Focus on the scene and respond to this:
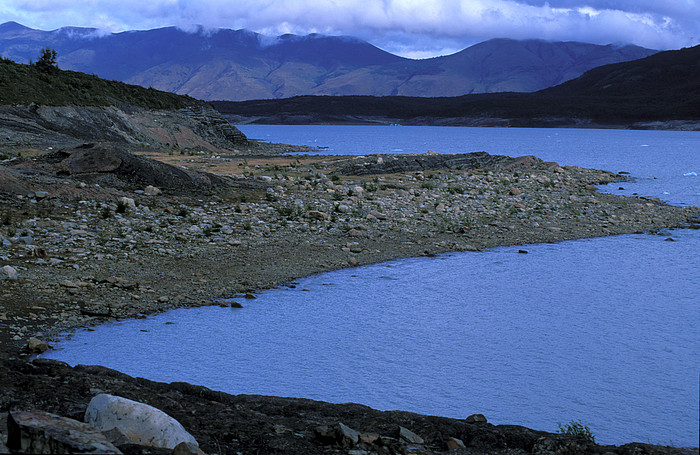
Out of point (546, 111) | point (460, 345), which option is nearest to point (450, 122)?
point (546, 111)

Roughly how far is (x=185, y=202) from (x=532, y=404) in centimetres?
1235

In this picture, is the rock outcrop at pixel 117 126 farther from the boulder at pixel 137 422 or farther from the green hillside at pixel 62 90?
the boulder at pixel 137 422

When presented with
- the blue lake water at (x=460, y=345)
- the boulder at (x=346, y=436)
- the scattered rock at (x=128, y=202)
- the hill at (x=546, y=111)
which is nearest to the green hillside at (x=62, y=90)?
the scattered rock at (x=128, y=202)

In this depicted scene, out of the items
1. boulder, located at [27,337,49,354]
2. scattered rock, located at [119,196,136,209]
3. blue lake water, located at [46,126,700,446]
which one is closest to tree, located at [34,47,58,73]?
scattered rock, located at [119,196,136,209]

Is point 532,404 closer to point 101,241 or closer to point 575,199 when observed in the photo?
point 101,241

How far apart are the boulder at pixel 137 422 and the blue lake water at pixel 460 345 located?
9.54 feet

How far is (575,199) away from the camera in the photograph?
2525 centimetres

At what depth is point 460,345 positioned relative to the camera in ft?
33.9

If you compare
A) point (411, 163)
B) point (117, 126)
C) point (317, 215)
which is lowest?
point (317, 215)

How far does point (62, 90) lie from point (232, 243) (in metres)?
32.3

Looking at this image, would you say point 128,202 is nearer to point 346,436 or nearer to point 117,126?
point 346,436

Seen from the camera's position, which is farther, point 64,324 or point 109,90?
point 109,90

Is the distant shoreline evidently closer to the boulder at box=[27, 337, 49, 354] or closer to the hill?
the hill

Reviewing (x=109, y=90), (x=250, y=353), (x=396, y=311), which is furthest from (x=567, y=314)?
(x=109, y=90)
